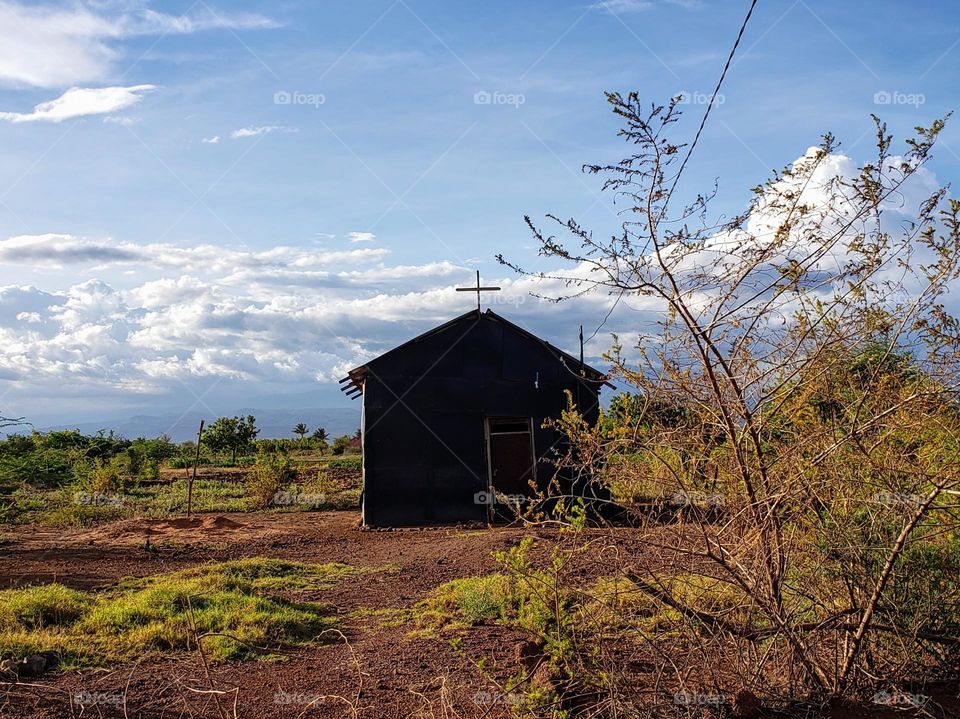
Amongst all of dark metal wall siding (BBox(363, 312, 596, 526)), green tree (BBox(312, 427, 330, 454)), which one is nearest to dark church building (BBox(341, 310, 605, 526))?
dark metal wall siding (BBox(363, 312, 596, 526))

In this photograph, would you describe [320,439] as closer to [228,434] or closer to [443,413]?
[228,434]

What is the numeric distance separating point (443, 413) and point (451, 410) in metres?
0.18

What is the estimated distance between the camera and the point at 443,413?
55.7ft

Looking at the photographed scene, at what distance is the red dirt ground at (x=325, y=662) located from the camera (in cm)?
548

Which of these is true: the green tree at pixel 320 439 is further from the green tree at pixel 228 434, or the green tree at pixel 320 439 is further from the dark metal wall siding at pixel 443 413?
the dark metal wall siding at pixel 443 413

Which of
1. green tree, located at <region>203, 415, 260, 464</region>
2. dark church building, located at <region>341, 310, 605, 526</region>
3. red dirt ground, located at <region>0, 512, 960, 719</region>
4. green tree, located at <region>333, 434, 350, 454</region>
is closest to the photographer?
red dirt ground, located at <region>0, 512, 960, 719</region>

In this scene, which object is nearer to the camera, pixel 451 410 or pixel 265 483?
pixel 451 410

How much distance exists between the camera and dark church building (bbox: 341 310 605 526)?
16766 mm

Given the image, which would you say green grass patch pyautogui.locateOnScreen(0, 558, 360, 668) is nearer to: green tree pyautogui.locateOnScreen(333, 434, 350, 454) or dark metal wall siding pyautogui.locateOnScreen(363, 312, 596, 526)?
dark metal wall siding pyautogui.locateOnScreen(363, 312, 596, 526)

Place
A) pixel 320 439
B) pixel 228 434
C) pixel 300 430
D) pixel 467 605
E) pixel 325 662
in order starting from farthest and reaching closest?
pixel 300 430 < pixel 320 439 < pixel 228 434 < pixel 467 605 < pixel 325 662

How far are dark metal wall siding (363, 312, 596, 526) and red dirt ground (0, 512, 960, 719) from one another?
88.9 inches

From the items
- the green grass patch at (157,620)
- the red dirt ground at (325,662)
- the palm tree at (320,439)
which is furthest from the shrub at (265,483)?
the palm tree at (320,439)

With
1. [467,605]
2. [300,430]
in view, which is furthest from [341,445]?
[467,605]

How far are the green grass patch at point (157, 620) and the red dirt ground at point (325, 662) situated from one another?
1.02 feet
